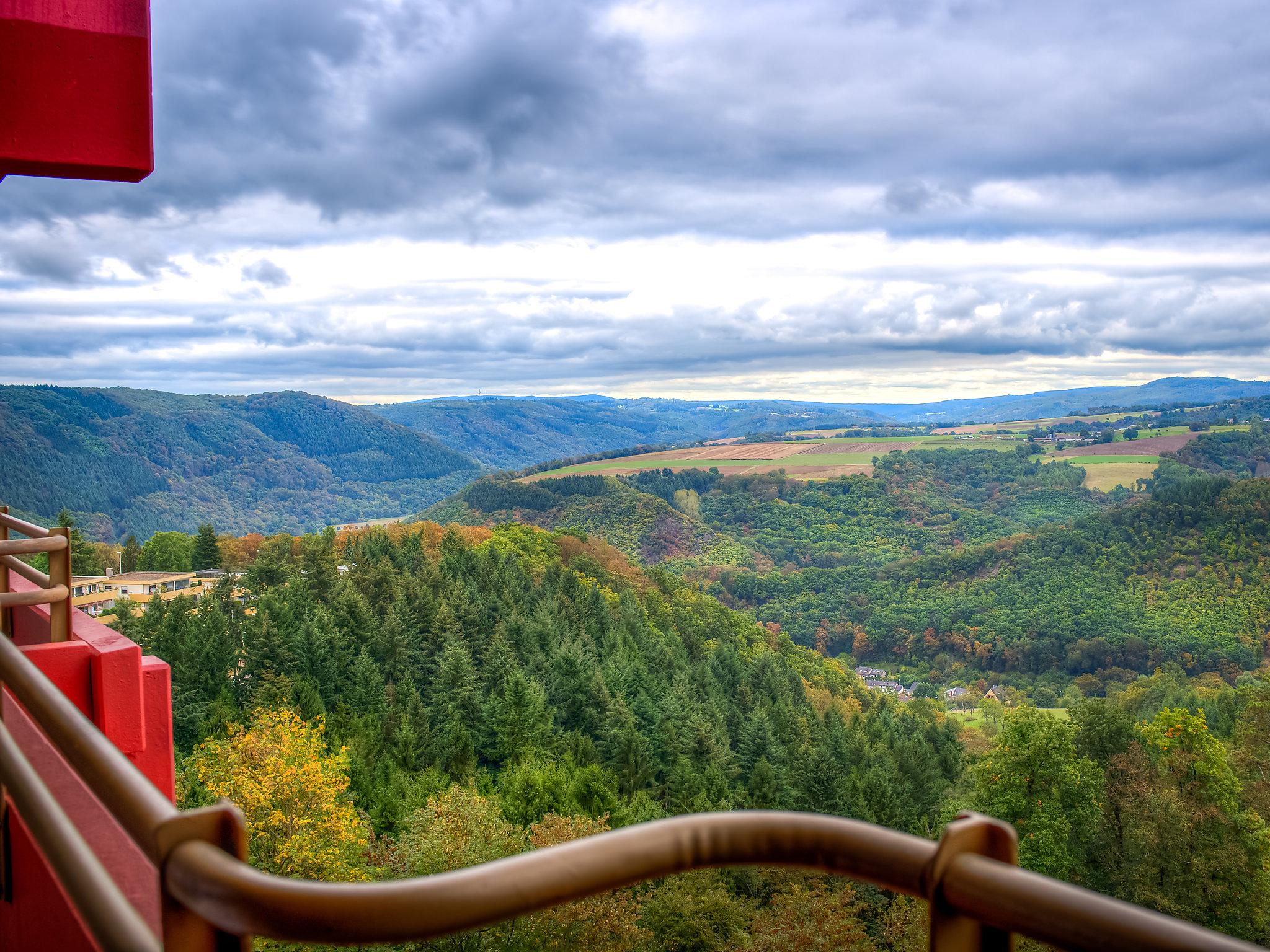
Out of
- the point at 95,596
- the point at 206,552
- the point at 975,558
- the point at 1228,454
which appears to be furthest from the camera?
the point at 1228,454

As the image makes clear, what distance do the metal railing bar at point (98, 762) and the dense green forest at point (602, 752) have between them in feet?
65.6

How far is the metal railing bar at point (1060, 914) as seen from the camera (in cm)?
112

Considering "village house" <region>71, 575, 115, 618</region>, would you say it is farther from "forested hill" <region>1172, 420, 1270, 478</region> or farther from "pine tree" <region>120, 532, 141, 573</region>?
"forested hill" <region>1172, 420, 1270, 478</region>

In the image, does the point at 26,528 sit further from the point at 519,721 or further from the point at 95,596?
the point at 95,596

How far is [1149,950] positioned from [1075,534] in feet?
452

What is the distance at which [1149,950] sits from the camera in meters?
1.15

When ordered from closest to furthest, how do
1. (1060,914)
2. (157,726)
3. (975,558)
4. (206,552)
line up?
(1060,914) → (157,726) → (206,552) → (975,558)

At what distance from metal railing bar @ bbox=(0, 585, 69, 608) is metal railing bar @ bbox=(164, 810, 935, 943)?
134 inches

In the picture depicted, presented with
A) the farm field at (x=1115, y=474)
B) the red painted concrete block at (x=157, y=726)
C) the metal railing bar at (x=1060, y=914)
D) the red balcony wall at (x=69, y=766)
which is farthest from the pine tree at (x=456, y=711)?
the farm field at (x=1115, y=474)

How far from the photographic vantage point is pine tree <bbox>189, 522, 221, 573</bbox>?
213 feet

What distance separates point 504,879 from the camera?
1290 millimetres

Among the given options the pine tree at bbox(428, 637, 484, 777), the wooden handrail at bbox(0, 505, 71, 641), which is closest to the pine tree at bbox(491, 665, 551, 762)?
the pine tree at bbox(428, 637, 484, 777)

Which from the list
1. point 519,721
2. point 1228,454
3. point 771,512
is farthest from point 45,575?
point 1228,454

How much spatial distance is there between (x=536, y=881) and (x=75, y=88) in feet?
15.9
